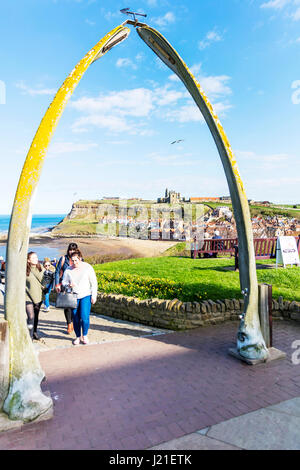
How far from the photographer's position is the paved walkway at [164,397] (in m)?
3.33

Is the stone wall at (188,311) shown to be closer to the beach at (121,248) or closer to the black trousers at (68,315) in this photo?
the black trousers at (68,315)

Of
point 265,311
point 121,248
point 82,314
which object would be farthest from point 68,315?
point 121,248

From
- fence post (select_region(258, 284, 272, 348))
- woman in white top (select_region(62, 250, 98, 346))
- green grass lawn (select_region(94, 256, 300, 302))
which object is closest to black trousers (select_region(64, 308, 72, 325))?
woman in white top (select_region(62, 250, 98, 346))

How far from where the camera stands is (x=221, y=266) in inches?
476

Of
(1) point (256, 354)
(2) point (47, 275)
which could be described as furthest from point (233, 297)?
(2) point (47, 275)

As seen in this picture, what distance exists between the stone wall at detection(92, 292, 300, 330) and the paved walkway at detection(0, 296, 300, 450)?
626 millimetres

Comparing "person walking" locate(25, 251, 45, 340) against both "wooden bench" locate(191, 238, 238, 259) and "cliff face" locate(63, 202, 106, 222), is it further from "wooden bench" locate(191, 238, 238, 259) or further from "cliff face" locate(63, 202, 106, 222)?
"cliff face" locate(63, 202, 106, 222)

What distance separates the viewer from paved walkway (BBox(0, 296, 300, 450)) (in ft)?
10.9

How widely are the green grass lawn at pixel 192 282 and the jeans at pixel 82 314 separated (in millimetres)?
2186

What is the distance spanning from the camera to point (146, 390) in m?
4.41

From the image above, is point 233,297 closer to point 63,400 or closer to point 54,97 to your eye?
point 63,400

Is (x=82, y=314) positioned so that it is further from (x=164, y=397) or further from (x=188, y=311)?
(x=164, y=397)

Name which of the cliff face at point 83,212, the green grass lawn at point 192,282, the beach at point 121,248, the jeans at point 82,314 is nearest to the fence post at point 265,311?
the green grass lawn at point 192,282

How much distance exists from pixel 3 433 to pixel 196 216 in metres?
64.5
